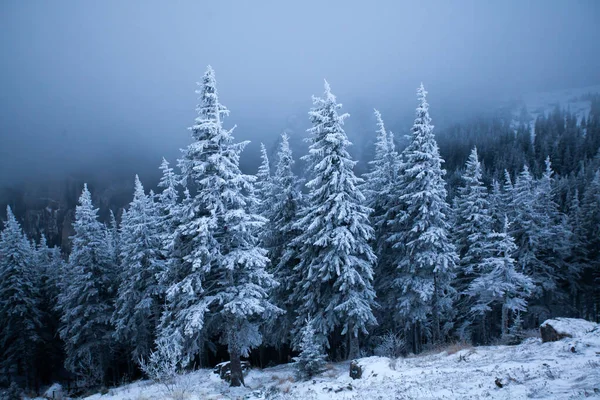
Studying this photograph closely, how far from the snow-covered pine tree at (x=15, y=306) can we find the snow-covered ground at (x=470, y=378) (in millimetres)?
23838

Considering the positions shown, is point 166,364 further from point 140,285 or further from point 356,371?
point 140,285

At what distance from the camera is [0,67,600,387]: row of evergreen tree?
→ 16.8m

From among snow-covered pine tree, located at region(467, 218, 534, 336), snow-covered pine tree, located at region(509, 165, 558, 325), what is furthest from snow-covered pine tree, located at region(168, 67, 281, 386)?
snow-covered pine tree, located at region(509, 165, 558, 325)

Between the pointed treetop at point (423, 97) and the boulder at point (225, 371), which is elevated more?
the pointed treetop at point (423, 97)

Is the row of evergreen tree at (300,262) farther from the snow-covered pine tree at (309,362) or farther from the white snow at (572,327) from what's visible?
the white snow at (572,327)

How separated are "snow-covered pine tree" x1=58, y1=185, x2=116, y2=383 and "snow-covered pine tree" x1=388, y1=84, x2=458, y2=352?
24416 mm

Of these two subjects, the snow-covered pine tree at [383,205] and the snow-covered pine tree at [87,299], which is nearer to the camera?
the snow-covered pine tree at [383,205]

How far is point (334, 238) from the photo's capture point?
18.4m

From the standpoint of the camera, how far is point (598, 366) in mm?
8711

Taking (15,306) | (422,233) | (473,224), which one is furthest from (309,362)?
(15,306)

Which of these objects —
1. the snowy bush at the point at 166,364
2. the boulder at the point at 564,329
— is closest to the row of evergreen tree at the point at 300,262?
the snowy bush at the point at 166,364

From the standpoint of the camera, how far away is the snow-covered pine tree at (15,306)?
1275 inches

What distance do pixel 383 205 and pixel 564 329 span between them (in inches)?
542

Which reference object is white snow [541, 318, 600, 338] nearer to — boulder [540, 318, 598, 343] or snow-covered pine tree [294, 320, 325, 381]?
boulder [540, 318, 598, 343]
